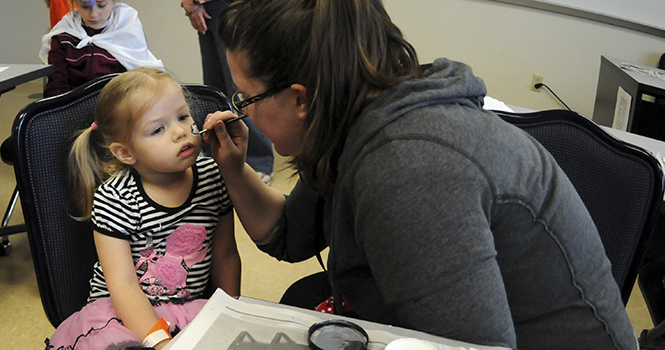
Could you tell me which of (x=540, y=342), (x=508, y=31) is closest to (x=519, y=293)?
(x=540, y=342)

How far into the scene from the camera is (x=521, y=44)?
11.9ft

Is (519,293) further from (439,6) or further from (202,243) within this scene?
(439,6)

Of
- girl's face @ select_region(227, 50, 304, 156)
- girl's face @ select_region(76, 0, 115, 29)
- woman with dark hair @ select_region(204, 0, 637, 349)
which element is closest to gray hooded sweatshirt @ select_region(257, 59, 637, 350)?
woman with dark hair @ select_region(204, 0, 637, 349)

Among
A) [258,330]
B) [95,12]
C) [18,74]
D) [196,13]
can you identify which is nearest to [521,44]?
[196,13]

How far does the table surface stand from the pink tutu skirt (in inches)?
49.8

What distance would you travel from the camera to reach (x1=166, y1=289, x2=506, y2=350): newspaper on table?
59 centimetres

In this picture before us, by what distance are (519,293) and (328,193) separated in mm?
349

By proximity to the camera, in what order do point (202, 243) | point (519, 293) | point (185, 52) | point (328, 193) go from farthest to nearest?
point (185, 52), point (202, 243), point (328, 193), point (519, 293)

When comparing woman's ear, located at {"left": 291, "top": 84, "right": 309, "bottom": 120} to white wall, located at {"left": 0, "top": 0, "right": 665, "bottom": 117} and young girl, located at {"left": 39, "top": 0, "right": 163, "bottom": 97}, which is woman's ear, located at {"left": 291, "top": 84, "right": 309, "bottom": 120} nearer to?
young girl, located at {"left": 39, "top": 0, "right": 163, "bottom": 97}

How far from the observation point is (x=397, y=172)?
0.70 metres

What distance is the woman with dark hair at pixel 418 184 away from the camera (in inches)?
27.1

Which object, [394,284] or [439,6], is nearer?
[394,284]

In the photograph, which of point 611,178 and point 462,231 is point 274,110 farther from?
point 611,178

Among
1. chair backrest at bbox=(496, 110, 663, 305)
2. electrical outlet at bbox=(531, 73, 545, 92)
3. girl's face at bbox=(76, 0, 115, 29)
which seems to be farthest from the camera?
electrical outlet at bbox=(531, 73, 545, 92)
